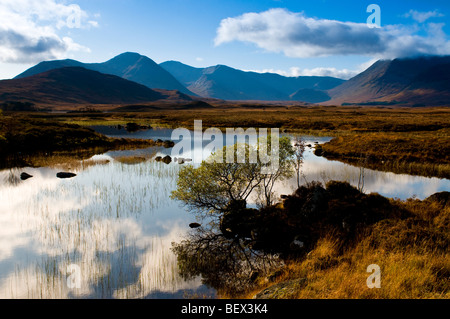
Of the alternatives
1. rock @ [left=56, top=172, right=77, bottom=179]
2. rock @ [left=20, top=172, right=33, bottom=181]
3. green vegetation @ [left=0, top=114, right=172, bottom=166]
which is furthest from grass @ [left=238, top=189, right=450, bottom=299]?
green vegetation @ [left=0, top=114, right=172, bottom=166]

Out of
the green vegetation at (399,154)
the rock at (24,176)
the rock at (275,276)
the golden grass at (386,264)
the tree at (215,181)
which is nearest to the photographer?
the golden grass at (386,264)

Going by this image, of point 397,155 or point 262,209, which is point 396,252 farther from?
point 397,155

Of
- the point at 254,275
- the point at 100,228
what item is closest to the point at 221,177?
the point at 254,275

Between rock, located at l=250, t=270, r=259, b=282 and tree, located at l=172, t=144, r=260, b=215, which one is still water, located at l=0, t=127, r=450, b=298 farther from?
rock, located at l=250, t=270, r=259, b=282

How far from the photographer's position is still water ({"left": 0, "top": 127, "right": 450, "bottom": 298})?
12484 mm

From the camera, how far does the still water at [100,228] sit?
12484mm

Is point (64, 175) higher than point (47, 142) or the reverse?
the reverse

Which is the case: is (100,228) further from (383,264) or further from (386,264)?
(386,264)

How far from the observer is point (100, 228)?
18328mm

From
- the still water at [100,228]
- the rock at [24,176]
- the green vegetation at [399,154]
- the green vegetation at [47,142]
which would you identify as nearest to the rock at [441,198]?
the still water at [100,228]

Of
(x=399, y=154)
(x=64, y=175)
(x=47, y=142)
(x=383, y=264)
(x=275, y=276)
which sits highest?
(x=47, y=142)

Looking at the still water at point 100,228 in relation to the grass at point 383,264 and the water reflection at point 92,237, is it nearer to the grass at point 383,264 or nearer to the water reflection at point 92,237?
the water reflection at point 92,237
